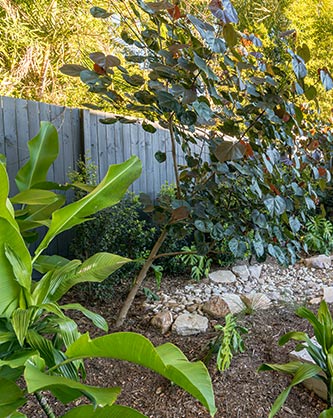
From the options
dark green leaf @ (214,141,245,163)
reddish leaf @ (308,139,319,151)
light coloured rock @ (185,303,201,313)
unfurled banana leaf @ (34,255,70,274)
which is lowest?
light coloured rock @ (185,303,201,313)

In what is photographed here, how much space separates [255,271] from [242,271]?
0.53 ft

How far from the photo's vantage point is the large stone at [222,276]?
3.12m

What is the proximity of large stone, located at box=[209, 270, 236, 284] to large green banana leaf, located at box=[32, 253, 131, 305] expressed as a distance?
6.46 feet

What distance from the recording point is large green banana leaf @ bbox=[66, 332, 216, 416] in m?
0.68

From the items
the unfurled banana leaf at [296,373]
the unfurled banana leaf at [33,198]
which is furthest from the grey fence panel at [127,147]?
the unfurled banana leaf at [296,373]

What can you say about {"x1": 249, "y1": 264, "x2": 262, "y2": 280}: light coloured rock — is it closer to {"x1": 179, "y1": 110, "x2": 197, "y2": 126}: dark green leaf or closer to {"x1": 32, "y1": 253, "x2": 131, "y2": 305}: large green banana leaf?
{"x1": 179, "y1": 110, "x2": 197, "y2": 126}: dark green leaf

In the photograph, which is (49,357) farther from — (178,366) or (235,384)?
(235,384)

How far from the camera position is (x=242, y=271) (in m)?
3.34

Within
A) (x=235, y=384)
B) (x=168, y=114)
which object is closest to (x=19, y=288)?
(x=235, y=384)

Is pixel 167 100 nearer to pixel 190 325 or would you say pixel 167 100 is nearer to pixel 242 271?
pixel 190 325

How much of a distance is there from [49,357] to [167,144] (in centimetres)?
290

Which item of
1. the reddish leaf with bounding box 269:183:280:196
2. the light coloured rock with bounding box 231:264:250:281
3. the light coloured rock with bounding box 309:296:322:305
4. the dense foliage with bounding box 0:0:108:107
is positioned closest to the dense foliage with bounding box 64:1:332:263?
the reddish leaf with bounding box 269:183:280:196

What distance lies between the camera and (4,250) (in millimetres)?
982

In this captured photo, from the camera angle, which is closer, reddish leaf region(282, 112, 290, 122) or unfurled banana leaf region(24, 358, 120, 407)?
unfurled banana leaf region(24, 358, 120, 407)
